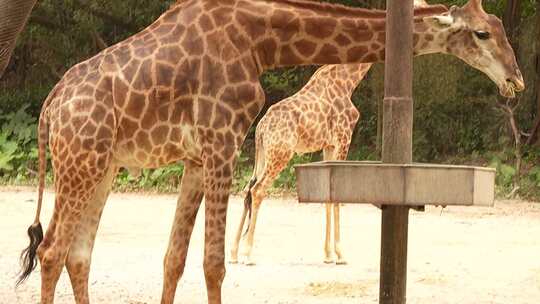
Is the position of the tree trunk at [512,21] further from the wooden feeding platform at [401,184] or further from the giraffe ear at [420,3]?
the wooden feeding platform at [401,184]

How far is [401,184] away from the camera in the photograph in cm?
459

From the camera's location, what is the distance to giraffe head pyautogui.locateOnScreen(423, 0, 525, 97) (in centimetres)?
554

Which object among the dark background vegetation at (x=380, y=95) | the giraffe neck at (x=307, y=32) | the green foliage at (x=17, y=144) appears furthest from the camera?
the dark background vegetation at (x=380, y=95)

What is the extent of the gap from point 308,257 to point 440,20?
5.63 meters

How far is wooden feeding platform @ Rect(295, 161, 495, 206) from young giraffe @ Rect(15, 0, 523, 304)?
1.25 metres

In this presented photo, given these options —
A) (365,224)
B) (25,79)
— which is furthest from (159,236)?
(25,79)

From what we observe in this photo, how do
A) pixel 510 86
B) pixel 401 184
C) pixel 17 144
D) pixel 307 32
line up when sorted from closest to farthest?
pixel 401 184, pixel 510 86, pixel 307 32, pixel 17 144

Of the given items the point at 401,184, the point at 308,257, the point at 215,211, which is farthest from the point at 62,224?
the point at 308,257

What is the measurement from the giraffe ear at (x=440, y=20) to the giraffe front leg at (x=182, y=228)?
169 cm

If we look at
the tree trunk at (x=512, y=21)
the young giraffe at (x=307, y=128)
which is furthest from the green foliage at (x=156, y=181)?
the tree trunk at (x=512, y=21)

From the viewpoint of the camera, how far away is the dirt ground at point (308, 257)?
855cm

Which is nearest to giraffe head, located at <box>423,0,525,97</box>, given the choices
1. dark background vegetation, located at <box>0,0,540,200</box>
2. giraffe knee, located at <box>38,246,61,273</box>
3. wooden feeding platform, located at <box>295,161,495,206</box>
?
wooden feeding platform, located at <box>295,161,495,206</box>

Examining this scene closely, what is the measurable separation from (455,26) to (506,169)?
40.8 feet

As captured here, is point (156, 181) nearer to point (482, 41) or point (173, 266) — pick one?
point (173, 266)
